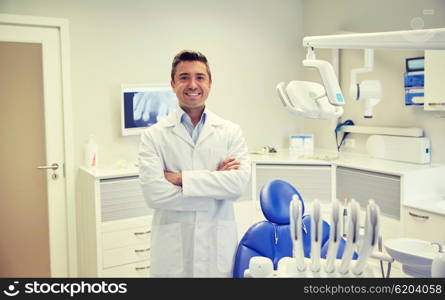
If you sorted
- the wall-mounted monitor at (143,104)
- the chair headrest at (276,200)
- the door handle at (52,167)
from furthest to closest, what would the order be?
the wall-mounted monitor at (143,104) < the door handle at (52,167) < the chair headrest at (276,200)

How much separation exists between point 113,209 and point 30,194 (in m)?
0.62

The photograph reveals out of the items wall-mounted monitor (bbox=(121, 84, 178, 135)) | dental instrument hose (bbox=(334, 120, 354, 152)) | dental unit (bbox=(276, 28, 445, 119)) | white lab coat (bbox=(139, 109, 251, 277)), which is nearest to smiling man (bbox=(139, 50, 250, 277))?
white lab coat (bbox=(139, 109, 251, 277))

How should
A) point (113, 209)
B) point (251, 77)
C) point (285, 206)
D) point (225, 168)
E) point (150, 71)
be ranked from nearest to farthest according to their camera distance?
point (285, 206), point (225, 168), point (113, 209), point (150, 71), point (251, 77)

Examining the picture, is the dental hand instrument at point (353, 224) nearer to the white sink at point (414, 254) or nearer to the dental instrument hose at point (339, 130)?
the white sink at point (414, 254)

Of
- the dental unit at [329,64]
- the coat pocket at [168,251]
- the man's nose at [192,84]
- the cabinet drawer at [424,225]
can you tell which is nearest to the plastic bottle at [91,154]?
the coat pocket at [168,251]

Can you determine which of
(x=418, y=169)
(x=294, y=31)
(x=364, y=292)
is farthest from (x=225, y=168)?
(x=294, y=31)

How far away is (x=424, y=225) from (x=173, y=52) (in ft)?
6.99

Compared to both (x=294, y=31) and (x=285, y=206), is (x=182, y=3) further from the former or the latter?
(x=285, y=206)

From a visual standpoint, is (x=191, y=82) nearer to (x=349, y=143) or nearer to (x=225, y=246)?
(x=225, y=246)

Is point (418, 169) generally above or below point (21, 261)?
above

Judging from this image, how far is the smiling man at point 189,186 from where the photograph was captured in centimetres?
210

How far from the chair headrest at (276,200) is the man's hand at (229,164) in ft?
0.70

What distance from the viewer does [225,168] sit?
221 cm

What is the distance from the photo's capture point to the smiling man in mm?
2104
